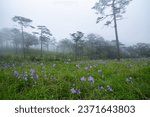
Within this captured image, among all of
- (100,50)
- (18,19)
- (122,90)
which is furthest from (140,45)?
(122,90)

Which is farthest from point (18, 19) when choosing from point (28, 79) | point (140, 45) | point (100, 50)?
point (140, 45)

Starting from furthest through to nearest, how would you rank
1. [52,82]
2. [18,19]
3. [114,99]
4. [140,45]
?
[140,45]
[18,19]
[52,82]
[114,99]

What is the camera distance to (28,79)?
2.62 meters

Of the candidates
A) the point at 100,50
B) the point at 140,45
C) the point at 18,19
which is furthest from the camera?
the point at 140,45

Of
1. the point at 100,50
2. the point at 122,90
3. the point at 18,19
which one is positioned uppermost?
the point at 18,19

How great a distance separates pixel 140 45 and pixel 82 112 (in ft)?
149

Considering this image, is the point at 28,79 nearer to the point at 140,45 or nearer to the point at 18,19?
→ the point at 18,19

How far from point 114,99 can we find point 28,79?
1.60m

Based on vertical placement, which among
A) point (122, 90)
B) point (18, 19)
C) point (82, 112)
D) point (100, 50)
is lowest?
point (82, 112)

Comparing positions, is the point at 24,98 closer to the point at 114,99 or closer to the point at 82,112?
the point at 82,112

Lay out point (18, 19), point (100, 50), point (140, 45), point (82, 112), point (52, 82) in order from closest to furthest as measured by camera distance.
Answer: point (82, 112), point (52, 82), point (18, 19), point (100, 50), point (140, 45)

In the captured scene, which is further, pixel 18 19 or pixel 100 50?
pixel 100 50

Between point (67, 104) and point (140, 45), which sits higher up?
point (140, 45)

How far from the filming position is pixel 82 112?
1.87 meters
